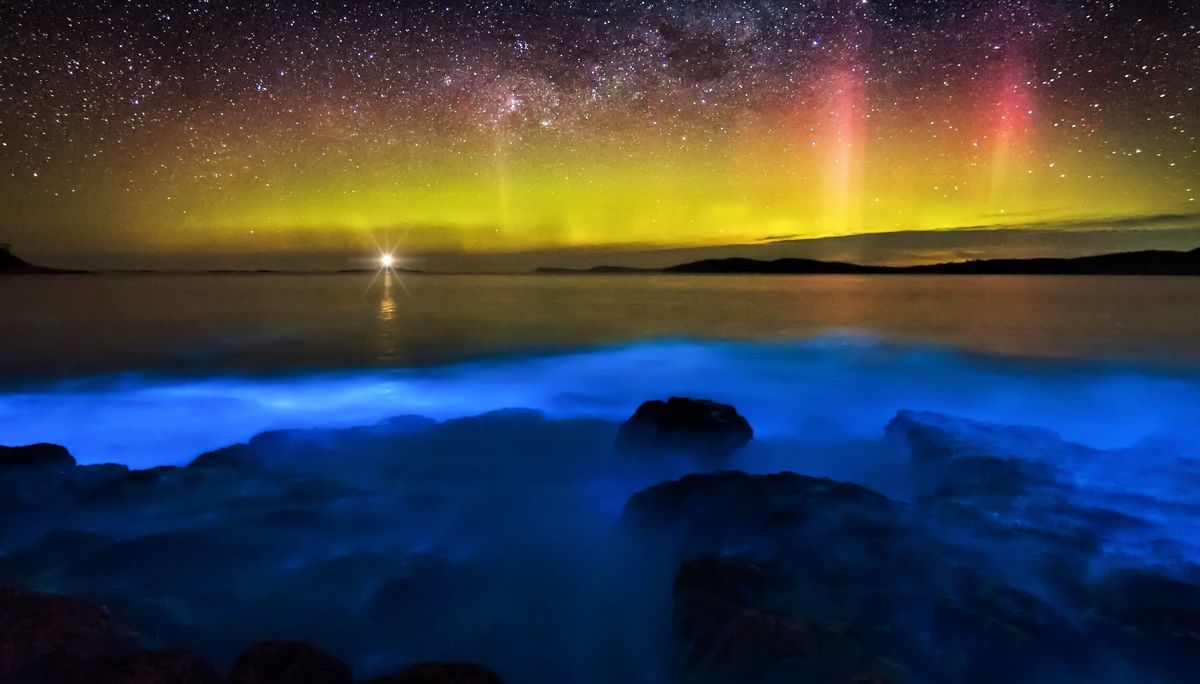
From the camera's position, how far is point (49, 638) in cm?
330

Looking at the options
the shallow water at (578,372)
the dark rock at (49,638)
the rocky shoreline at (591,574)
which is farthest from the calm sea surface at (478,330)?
the dark rock at (49,638)

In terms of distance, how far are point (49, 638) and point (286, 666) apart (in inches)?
51.8

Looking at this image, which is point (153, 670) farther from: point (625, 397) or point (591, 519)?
point (625, 397)

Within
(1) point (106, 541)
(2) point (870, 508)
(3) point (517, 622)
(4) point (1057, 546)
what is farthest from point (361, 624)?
(4) point (1057, 546)

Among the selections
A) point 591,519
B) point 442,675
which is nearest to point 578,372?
point 591,519

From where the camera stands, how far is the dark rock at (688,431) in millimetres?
7828

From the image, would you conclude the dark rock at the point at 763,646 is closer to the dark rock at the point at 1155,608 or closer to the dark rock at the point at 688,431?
the dark rock at the point at 1155,608

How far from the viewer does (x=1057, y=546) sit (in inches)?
204

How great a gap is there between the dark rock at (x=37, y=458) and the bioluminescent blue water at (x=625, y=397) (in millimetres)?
1774

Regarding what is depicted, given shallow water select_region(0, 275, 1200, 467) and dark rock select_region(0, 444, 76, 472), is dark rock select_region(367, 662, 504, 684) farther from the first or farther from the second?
shallow water select_region(0, 275, 1200, 467)

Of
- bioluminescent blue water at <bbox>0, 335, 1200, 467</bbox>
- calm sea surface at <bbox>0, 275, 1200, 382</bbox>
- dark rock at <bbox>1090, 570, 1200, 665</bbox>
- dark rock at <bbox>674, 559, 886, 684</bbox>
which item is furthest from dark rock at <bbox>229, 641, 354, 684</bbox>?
calm sea surface at <bbox>0, 275, 1200, 382</bbox>

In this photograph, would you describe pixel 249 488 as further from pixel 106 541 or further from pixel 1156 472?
pixel 1156 472

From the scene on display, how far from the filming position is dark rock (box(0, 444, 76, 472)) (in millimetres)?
6496

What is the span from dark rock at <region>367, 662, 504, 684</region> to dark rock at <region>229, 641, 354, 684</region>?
0.31m
